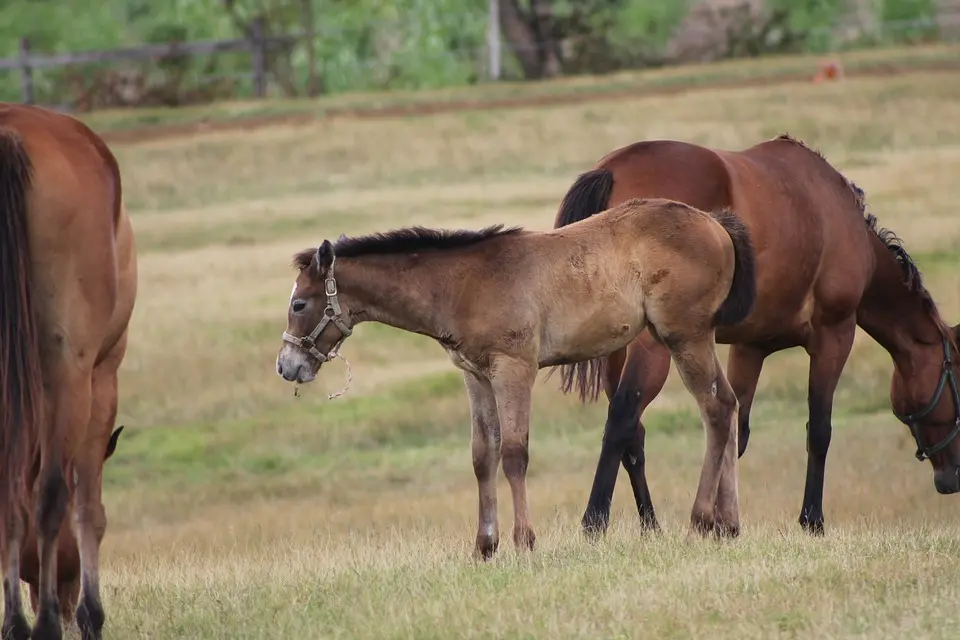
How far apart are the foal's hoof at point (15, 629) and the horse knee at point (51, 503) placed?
38 cm

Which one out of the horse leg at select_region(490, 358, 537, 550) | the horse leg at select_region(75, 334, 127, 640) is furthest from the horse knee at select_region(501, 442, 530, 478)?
the horse leg at select_region(75, 334, 127, 640)

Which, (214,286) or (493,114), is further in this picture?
(493,114)

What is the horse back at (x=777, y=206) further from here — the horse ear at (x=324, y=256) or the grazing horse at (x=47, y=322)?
the grazing horse at (x=47, y=322)

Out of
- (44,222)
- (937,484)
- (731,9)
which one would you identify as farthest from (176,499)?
(731,9)

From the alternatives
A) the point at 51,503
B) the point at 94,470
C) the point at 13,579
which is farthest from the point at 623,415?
the point at 13,579

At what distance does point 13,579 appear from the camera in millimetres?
5965

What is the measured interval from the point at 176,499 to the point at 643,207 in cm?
722

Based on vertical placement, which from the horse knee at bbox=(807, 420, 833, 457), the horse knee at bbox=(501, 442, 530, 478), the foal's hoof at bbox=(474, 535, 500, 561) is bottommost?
the horse knee at bbox=(807, 420, 833, 457)

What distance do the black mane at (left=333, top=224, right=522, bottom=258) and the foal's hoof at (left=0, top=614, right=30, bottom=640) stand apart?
2.32m

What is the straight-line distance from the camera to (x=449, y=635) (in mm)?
5719

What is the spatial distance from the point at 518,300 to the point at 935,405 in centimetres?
420

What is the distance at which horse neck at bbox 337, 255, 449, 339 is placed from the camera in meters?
7.40

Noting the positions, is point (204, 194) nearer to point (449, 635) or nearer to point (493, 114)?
point (493, 114)

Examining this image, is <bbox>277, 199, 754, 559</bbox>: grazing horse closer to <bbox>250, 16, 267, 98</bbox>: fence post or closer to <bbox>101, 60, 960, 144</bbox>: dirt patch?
<bbox>101, 60, 960, 144</bbox>: dirt patch
